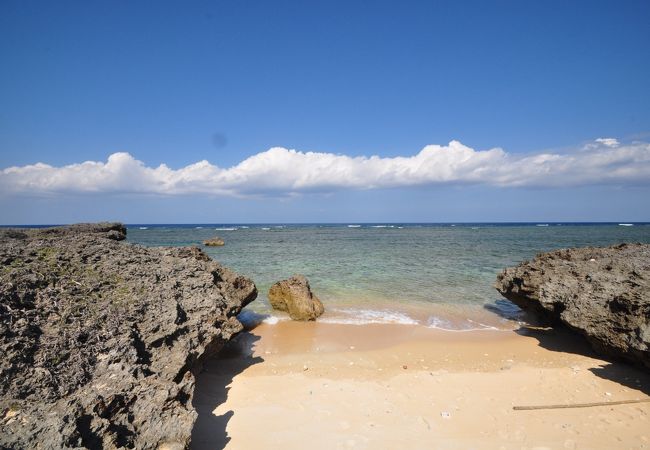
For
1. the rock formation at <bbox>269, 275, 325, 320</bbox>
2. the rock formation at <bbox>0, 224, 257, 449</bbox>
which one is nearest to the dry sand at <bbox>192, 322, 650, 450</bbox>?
the rock formation at <bbox>0, 224, 257, 449</bbox>

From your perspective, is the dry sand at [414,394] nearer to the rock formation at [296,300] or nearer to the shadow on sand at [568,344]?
the shadow on sand at [568,344]

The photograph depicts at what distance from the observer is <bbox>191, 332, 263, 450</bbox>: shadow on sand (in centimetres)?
459

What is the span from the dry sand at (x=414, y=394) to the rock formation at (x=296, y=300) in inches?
63.2

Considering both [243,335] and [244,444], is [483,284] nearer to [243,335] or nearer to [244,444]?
[243,335]

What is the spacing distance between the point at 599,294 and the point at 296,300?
26.4ft

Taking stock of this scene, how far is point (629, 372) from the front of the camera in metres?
6.66

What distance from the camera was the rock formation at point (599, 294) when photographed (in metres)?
6.54

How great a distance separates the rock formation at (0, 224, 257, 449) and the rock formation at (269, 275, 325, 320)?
4.14 m

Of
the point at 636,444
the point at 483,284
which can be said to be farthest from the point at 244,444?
the point at 483,284

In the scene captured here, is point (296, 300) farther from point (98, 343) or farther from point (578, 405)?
point (578, 405)

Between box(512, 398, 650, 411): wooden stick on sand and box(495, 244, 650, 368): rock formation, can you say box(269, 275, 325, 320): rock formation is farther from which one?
box(512, 398, 650, 411): wooden stick on sand

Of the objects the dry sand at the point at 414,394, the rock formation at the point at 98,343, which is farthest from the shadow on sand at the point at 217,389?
the rock formation at the point at 98,343

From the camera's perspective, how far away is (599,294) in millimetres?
7473

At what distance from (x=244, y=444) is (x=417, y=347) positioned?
17.6 ft
